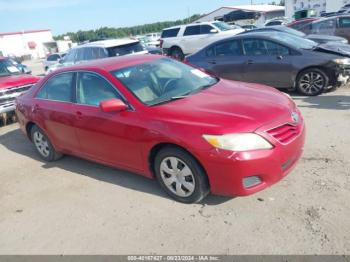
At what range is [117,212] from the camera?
3912mm

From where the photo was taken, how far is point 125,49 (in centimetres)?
1202

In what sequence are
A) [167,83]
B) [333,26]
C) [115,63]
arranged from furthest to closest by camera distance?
[333,26], [115,63], [167,83]

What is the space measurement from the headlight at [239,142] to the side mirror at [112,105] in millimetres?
1205

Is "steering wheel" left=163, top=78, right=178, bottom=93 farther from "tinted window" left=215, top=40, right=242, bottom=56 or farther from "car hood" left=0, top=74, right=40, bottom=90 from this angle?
"car hood" left=0, top=74, right=40, bottom=90

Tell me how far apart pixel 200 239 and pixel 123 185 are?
1.58 metres

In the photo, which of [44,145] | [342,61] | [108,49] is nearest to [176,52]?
[108,49]

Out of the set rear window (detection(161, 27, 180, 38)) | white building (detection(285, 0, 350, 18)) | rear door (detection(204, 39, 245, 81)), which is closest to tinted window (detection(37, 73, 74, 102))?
rear door (detection(204, 39, 245, 81))

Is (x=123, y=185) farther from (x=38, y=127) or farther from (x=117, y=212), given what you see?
(x=38, y=127)

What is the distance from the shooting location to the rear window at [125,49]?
11656 millimetres

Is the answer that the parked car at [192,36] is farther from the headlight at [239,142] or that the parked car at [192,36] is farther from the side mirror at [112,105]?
the headlight at [239,142]

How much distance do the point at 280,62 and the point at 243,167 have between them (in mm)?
5257

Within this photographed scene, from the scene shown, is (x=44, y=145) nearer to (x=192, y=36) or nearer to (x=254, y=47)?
(x=254, y=47)

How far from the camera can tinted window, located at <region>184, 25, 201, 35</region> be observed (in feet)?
57.5

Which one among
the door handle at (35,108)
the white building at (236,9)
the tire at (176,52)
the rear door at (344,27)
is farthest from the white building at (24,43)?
the door handle at (35,108)
